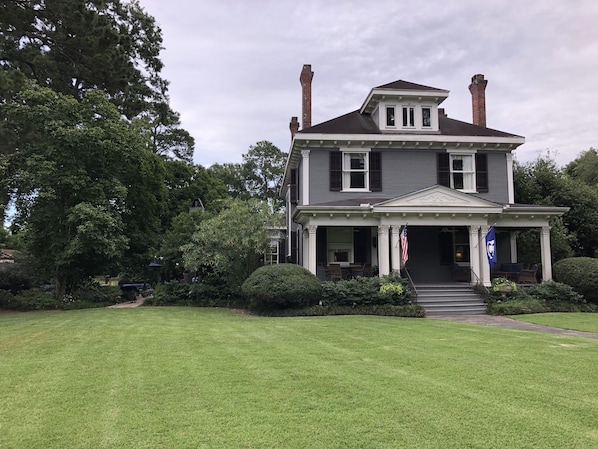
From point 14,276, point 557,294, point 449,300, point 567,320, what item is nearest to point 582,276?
point 557,294

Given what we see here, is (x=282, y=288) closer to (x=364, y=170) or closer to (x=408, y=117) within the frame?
(x=364, y=170)

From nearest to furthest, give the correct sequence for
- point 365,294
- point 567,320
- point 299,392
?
point 299,392 → point 567,320 → point 365,294

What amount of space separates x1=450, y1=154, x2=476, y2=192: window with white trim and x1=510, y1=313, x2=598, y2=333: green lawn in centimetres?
705

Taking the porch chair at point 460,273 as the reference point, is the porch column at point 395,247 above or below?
above

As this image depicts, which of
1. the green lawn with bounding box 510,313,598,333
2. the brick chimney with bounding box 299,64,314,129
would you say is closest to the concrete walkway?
the green lawn with bounding box 510,313,598,333

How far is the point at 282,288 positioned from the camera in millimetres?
15125

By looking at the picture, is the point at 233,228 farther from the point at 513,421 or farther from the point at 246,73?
the point at 513,421

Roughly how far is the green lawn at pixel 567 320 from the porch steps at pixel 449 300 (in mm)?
1812

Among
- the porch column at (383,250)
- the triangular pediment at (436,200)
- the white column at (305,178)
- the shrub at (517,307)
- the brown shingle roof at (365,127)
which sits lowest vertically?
the shrub at (517,307)

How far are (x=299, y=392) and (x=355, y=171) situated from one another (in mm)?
15273

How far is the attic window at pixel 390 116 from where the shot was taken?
67.4 ft

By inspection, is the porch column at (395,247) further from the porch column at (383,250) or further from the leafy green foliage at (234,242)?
the leafy green foliage at (234,242)

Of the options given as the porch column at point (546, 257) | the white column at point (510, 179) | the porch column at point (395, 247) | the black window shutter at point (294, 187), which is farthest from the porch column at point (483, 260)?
the black window shutter at point (294, 187)

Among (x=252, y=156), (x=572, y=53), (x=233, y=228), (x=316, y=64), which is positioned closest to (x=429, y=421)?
(x=233, y=228)
